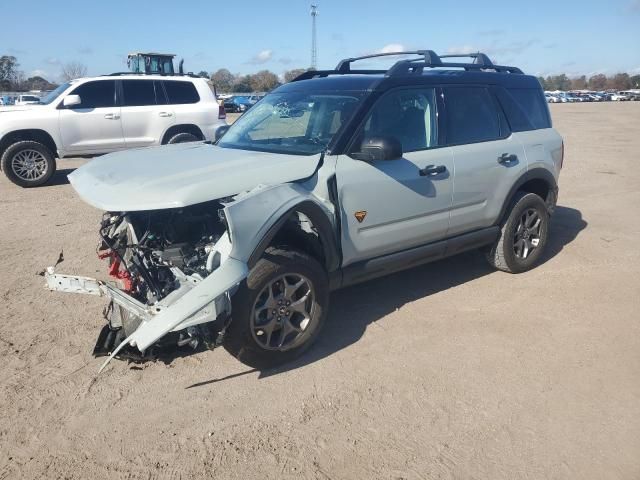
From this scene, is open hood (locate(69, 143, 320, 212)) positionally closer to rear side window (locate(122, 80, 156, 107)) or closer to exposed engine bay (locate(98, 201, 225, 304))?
exposed engine bay (locate(98, 201, 225, 304))

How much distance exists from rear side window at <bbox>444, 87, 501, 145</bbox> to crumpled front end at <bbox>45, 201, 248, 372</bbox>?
2226mm

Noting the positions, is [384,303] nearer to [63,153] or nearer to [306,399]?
[306,399]

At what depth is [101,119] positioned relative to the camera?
10.1 m

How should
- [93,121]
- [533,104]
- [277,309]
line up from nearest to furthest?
[277,309] < [533,104] < [93,121]

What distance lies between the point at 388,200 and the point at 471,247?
1.29 metres

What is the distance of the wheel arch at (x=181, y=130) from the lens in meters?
10.7

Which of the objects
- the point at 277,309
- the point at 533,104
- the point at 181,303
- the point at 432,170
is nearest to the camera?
the point at 181,303

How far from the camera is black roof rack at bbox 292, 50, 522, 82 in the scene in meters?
4.35

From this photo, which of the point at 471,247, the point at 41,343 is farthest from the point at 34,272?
the point at 471,247

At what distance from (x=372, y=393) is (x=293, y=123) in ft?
7.59

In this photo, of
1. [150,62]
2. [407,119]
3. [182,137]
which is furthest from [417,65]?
[150,62]

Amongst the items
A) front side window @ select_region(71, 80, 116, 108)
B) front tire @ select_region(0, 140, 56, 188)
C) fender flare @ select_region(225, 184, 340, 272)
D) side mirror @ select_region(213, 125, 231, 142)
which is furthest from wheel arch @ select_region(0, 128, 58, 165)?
fender flare @ select_region(225, 184, 340, 272)

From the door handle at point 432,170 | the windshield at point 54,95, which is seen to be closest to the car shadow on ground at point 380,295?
the door handle at point 432,170

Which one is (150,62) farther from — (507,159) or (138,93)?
(507,159)
